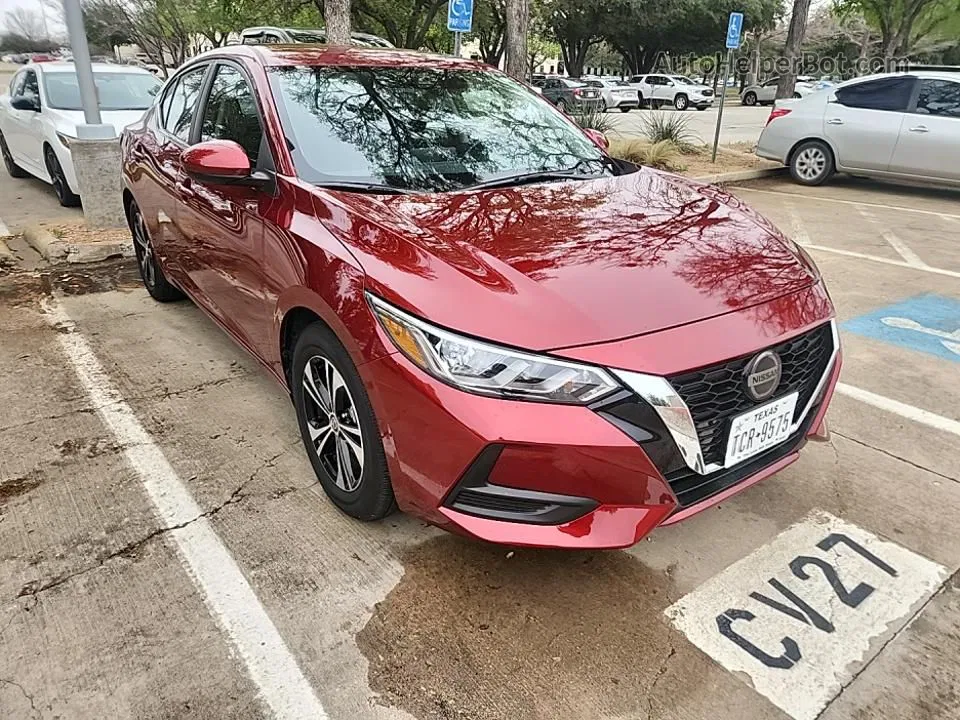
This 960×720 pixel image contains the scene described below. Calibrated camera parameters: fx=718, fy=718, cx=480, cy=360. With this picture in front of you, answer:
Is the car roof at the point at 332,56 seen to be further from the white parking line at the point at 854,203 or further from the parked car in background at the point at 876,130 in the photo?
the parked car in background at the point at 876,130

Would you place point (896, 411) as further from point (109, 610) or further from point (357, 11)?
point (357, 11)

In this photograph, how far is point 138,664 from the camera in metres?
2.06

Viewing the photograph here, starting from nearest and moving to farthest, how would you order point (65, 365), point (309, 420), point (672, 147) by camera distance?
point (309, 420) → point (65, 365) → point (672, 147)

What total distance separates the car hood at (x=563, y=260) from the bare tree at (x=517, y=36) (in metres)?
8.99

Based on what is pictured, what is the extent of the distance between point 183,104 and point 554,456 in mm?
3222

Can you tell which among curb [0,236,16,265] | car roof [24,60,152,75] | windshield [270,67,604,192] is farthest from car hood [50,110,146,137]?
windshield [270,67,604,192]

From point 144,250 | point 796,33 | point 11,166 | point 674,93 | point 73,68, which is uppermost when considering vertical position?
point 796,33

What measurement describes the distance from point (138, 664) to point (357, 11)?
24768 millimetres

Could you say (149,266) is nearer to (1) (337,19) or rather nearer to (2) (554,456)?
(2) (554,456)

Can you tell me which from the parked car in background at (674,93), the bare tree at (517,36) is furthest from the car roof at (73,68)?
the parked car in background at (674,93)

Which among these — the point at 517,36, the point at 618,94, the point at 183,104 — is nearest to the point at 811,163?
the point at 517,36

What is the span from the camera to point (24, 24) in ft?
218

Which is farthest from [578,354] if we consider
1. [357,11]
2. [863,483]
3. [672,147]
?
[357,11]

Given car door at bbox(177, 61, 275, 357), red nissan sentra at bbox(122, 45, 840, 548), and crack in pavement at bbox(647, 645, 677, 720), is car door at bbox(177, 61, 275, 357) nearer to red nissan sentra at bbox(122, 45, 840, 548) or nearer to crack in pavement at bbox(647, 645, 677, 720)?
red nissan sentra at bbox(122, 45, 840, 548)
